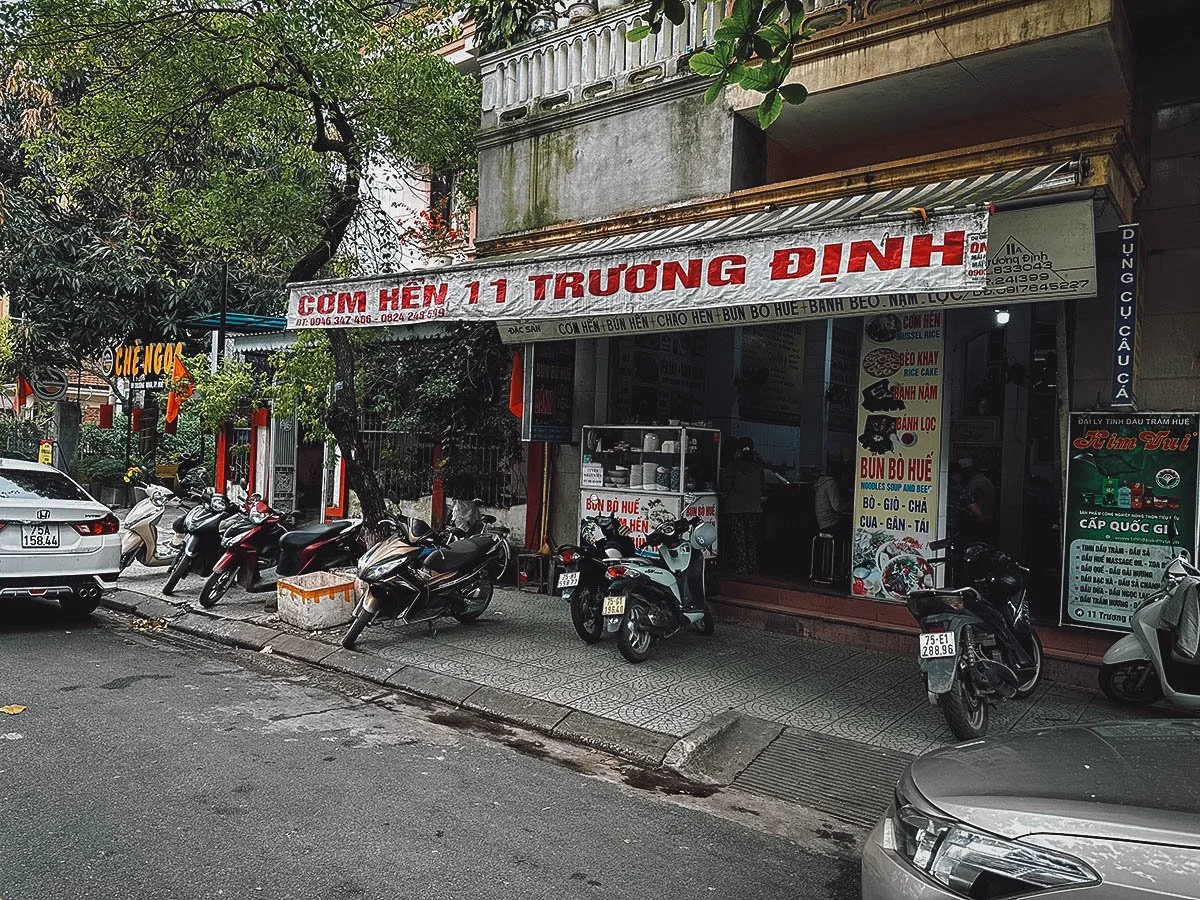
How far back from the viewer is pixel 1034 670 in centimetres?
646

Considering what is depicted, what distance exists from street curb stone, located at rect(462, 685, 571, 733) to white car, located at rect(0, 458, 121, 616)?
4238 millimetres

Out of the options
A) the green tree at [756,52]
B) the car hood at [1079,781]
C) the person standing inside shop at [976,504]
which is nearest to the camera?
the car hood at [1079,781]

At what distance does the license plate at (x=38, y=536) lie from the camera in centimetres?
761

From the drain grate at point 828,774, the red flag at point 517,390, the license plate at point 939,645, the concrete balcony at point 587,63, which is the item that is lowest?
the drain grate at point 828,774

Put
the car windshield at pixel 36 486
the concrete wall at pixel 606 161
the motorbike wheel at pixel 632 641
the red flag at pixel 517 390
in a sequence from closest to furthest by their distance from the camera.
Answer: the motorbike wheel at pixel 632 641 → the car windshield at pixel 36 486 → the concrete wall at pixel 606 161 → the red flag at pixel 517 390

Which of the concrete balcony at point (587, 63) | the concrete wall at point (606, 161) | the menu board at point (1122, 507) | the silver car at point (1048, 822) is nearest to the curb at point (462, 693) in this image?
the silver car at point (1048, 822)

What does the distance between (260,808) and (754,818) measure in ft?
8.18

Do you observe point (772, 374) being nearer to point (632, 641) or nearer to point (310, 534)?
point (632, 641)

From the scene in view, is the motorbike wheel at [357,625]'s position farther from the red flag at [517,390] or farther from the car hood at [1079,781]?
the car hood at [1079,781]

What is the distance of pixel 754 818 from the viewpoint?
455 cm

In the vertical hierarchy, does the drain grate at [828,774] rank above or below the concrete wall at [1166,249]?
below

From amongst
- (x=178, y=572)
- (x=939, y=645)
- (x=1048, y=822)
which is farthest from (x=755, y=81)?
(x=178, y=572)

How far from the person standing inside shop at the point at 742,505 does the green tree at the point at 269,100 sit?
3.89 metres

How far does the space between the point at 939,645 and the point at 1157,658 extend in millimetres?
1732
